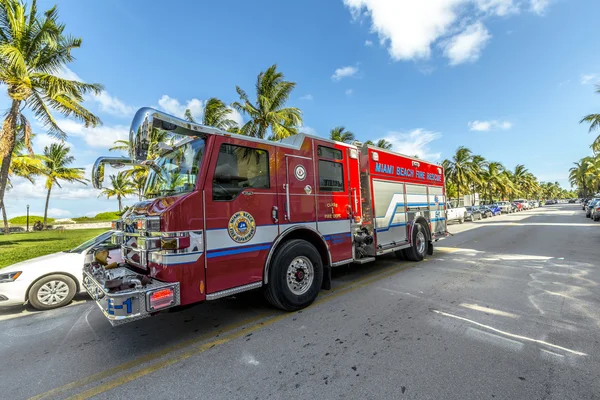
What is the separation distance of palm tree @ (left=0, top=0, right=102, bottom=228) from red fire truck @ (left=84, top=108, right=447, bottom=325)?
33.3 feet

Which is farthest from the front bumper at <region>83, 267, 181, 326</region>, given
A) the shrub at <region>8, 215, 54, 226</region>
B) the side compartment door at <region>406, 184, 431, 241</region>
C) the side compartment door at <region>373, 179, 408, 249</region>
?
the shrub at <region>8, 215, 54, 226</region>

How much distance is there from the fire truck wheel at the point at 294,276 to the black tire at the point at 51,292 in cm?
397

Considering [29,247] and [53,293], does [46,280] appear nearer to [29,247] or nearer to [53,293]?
[53,293]

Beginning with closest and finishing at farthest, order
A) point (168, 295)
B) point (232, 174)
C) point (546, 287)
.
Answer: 1. point (168, 295)
2. point (232, 174)
3. point (546, 287)

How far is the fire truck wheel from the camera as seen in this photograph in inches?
162

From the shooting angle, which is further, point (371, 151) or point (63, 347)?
point (371, 151)

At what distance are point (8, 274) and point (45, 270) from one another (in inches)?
19.2

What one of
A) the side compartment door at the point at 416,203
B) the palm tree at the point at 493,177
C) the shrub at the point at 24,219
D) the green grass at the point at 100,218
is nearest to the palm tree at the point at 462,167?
the palm tree at the point at 493,177

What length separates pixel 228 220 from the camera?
11.9ft

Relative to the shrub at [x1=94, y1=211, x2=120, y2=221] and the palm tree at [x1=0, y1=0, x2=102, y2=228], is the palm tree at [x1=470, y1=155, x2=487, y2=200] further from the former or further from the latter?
the shrub at [x1=94, y1=211, x2=120, y2=221]

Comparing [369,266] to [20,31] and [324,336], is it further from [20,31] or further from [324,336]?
[20,31]

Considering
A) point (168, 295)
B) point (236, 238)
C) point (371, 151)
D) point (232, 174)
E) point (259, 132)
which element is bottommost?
point (168, 295)

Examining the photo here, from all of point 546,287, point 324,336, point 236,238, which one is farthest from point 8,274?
point 546,287

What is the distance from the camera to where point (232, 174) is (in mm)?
3760
